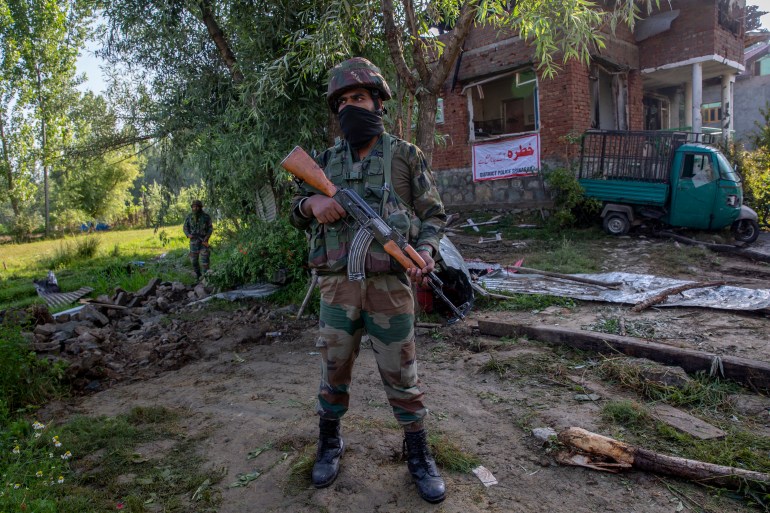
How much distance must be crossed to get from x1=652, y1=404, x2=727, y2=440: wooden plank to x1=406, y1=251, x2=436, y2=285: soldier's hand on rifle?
1.83 metres

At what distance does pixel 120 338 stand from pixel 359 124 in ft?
16.7

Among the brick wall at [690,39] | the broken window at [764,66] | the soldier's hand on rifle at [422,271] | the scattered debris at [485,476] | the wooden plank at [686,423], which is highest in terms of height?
the broken window at [764,66]

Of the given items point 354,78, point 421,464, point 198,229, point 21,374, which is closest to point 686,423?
point 421,464

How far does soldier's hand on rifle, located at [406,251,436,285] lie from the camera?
2.37m

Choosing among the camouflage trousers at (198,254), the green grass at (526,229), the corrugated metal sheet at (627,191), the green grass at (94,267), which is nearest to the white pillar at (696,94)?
the corrugated metal sheet at (627,191)

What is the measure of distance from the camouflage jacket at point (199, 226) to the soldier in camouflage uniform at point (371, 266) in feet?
24.3

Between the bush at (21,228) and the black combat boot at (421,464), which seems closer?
the black combat boot at (421,464)

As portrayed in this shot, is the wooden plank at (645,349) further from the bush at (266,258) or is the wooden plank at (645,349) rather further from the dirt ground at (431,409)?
the bush at (266,258)

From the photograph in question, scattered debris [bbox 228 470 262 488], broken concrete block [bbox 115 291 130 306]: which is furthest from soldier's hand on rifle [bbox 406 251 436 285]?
broken concrete block [bbox 115 291 130 306]

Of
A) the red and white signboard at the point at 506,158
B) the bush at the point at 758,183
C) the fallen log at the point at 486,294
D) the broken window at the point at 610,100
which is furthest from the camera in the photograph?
the broken window at the point at 610,100

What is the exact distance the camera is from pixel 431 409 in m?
3.35

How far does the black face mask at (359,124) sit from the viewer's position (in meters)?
2.46

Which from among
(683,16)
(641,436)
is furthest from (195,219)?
(683,16)

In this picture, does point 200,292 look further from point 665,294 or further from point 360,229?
point 665,294
